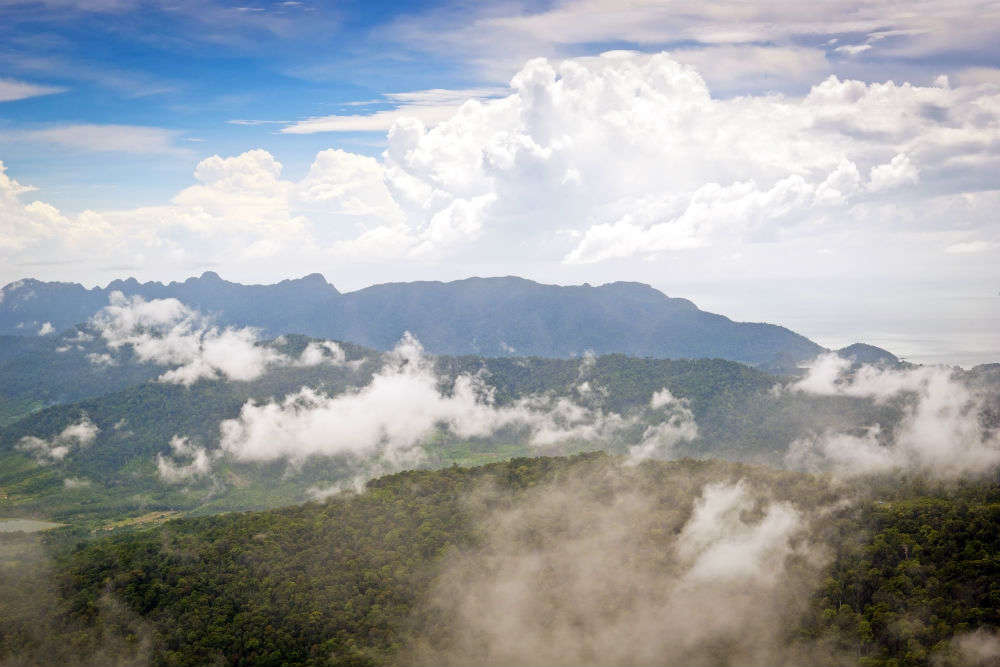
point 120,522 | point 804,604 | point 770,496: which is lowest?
point 120,522

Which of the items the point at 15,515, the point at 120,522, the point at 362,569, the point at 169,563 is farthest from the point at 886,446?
the point at 15,515

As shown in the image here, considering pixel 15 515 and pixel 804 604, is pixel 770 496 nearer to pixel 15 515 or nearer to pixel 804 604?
pixel 804 604

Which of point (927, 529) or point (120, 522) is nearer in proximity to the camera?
point (927, 529)

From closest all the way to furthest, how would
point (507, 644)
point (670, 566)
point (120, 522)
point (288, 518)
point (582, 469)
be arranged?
point (507, 644)
point (670, 566)
point (288, 518)
point (582, 469)
point (120, 522)

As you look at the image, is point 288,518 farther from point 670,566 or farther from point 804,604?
point 804,604

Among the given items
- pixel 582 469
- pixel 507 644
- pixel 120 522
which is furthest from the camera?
pixel 120 522

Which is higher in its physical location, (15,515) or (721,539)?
(721,539)
